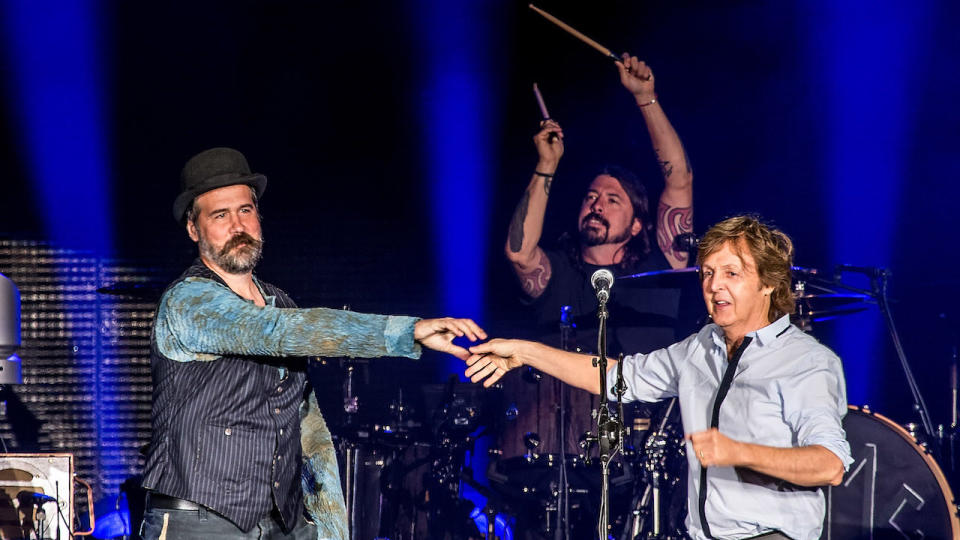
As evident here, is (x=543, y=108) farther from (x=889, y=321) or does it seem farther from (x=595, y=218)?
(x=889, y=321)

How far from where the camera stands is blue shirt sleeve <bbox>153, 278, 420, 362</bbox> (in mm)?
3016

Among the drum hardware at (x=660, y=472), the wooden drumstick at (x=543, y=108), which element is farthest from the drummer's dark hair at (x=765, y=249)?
the wooden drumstick at (x=543, y=108)

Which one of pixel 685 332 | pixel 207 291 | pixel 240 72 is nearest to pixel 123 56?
pixel 240 72

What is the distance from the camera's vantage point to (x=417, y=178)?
28.4 ft

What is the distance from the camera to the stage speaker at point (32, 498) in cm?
554

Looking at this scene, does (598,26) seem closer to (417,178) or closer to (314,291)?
(417,178)

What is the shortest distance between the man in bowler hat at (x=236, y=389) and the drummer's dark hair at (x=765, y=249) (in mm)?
968

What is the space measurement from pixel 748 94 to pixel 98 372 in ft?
19.9

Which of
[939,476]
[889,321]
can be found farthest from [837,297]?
[939,476]

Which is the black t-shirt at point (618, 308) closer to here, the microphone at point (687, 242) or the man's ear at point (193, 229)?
the microphone at point (687, 242)

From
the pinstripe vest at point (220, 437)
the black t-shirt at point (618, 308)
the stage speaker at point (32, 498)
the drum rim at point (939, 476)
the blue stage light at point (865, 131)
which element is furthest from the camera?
the blue stage light at point (865, 131)

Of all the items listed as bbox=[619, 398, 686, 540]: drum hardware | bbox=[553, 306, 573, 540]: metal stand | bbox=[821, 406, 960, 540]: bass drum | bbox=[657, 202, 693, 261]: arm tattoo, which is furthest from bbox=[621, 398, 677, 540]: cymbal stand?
bbox=[657, 202, 693, 261]: arm tattoo

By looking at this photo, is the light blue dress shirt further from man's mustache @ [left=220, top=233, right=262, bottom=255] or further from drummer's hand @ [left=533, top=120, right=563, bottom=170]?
drummer's hand @ [left=533, top=120, right=563, bottom=170]

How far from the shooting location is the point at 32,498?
556cm
